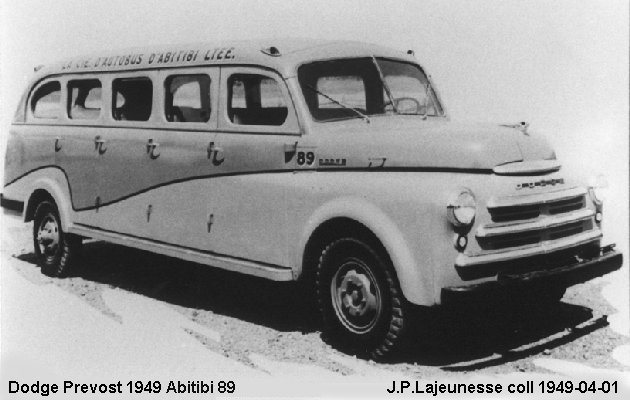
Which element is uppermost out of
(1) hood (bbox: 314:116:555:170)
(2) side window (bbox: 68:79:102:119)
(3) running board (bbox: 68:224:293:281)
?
A: (2) side window (bbox: 68:79:102:119)

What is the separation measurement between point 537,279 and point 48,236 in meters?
5.00

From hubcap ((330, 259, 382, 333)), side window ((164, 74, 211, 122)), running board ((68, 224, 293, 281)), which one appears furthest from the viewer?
side window ((164, 74, 211, 122))

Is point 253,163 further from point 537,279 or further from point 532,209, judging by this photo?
point 537,279

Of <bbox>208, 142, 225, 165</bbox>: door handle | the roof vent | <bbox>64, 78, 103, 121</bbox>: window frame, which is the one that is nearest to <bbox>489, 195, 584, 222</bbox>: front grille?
the roof vent

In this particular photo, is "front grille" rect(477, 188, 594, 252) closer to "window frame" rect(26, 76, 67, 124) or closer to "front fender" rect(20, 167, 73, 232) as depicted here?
"front fender" rect(20, 167, 73, 232)

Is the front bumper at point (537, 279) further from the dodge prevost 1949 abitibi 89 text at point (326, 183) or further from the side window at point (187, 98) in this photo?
the side window at point (187, 98)

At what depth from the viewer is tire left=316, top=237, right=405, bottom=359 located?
4961 mm

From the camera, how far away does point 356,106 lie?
5.86 m

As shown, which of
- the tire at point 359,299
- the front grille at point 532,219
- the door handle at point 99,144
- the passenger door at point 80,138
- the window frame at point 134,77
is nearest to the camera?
the front grille at point 532,219

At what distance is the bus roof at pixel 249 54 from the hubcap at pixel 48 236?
1.64 m

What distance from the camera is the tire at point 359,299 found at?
4.96m

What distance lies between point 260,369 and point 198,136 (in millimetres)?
2037

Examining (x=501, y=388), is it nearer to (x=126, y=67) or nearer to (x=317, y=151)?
(x=317, y=151)

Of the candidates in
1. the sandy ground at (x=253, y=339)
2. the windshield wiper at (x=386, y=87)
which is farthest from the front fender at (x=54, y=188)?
the windshield wiper at (x=386, y=87)
